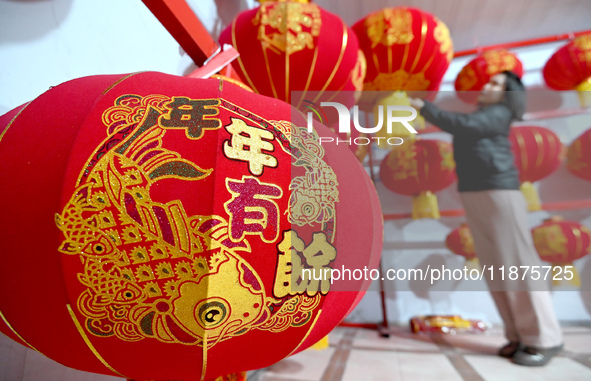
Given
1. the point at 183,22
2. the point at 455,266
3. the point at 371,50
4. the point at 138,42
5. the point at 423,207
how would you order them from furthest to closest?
the point at 455,266 < the point at 423,207 < the point at 371,50 < the point at 138,42 < the point at 183,22

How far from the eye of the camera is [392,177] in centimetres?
140

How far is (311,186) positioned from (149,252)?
0.37 feet

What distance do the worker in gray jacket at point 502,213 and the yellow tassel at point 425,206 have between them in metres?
0.27

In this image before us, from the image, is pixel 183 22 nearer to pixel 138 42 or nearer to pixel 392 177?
pixel 138 42

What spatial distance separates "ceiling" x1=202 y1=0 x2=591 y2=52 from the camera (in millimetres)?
1559

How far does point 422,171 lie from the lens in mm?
1334

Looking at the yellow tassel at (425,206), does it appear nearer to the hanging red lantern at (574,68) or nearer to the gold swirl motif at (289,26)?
the hanging red lantern at (574,68)

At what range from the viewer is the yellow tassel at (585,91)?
48.9 inches

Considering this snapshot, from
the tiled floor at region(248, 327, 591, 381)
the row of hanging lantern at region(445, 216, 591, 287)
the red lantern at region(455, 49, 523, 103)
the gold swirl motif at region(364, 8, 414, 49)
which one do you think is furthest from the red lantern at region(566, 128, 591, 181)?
the gold swirl motif at region(364, 8, 414, 49)

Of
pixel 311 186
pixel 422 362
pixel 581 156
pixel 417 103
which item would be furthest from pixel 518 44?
pixel 311 186

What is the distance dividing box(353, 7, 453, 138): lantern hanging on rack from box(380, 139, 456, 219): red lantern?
34cm

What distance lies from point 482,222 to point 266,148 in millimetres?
1058

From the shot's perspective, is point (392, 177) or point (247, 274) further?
point (392, 177)

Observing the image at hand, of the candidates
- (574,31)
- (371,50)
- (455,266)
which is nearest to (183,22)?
(371,50)
